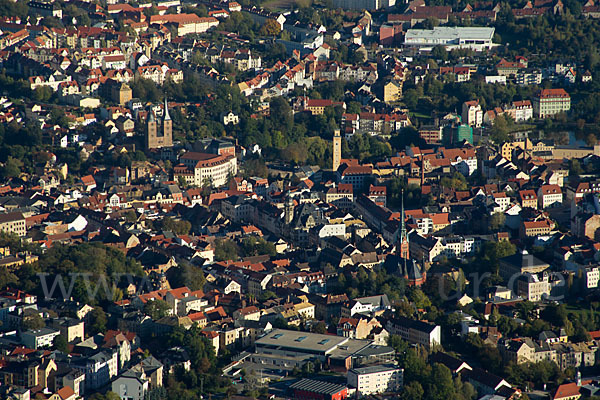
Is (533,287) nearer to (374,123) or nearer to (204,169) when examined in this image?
(204,169)

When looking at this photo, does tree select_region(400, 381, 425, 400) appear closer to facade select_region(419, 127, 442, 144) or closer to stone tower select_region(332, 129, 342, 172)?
stone tower select_region(332, 129, 342, 172)

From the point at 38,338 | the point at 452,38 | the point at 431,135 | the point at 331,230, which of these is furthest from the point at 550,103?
the point at 38,338

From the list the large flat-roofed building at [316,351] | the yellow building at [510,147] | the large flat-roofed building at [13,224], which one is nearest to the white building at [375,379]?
the large flat-roofed building at [316,351]

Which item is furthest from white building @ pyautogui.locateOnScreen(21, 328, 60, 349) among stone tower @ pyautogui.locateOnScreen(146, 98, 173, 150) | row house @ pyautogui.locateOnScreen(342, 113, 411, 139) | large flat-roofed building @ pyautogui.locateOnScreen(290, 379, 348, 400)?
row house @ pyautogui.locateOnScreen(342, 113, 411, 139)

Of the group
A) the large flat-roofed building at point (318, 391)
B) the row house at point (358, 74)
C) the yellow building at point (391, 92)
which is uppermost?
the row house at point (358, 74)

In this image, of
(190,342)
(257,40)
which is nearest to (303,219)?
(190,342)

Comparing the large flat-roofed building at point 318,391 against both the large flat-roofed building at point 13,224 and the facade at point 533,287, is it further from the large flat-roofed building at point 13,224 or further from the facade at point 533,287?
the large flat-roofed building at point 13,224

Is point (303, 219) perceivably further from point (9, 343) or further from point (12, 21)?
point (12, 21)
